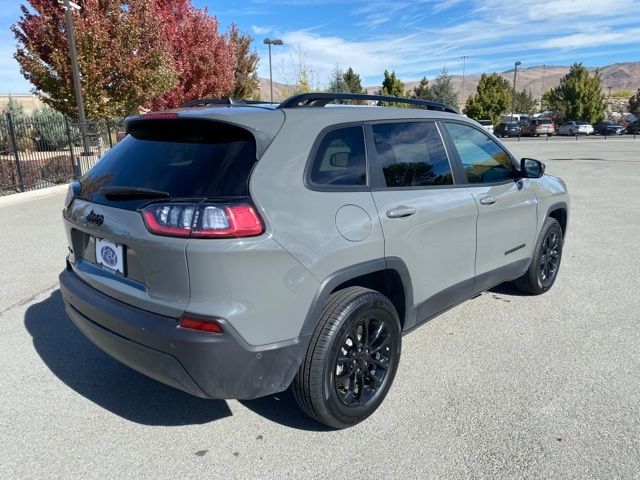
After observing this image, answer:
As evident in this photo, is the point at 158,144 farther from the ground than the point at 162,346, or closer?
farther from the ground

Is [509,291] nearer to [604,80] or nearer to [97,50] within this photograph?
[97,50]

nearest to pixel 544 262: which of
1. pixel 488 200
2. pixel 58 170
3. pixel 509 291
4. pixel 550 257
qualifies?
pixel 550 257

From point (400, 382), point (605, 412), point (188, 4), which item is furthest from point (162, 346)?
point (188, 4)

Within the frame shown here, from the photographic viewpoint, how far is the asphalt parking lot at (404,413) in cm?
248

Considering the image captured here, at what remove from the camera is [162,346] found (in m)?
2.28

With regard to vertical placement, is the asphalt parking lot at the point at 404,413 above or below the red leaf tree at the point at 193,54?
below

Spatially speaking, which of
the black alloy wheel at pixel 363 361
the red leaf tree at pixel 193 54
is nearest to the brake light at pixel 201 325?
the black alloy wheel at pixel 363 361

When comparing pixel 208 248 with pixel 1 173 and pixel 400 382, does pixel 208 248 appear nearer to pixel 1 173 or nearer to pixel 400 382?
pixel 400 382

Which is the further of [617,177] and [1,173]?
[617,177]

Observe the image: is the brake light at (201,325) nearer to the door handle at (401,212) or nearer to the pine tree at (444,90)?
the door handle at (401,212)

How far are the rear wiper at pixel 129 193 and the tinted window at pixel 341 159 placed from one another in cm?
76

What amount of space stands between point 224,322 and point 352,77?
40.7m

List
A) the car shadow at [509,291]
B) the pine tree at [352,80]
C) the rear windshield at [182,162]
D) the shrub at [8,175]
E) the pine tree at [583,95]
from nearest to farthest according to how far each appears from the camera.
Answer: the rear windshield at [182,162] < the car shadow at [509,291] < the shrub at [8,175] < the pine tree at [352,80] < the pine tree at [583,95]

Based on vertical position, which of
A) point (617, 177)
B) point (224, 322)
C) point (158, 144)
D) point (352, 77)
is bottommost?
point (617, 177)
